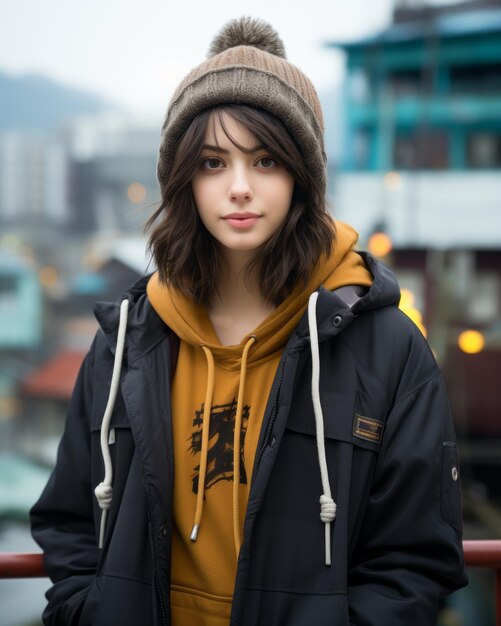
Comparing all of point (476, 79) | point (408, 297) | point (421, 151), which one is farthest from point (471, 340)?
point (476, 79)

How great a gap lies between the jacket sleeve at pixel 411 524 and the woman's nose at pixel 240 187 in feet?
1.10

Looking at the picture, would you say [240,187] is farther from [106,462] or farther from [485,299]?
[485,299]

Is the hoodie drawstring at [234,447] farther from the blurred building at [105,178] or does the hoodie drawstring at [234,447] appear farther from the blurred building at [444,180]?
the blurred building at [444,180]

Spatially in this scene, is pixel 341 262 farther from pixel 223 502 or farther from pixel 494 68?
pixel 494 68

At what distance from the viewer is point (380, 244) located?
709 cm

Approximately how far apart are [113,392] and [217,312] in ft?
0.67

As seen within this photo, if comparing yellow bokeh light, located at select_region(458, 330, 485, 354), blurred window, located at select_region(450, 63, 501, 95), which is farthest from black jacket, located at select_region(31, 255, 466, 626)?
blurred window, located at select_region(450, 63, 501, 95)

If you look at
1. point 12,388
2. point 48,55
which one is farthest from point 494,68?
point 12,388

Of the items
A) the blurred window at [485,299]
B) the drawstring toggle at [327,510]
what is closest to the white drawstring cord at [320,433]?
the drawstring toggle at [327,510]

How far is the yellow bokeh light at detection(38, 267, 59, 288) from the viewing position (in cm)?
663

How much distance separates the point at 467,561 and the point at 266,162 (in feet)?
2.11

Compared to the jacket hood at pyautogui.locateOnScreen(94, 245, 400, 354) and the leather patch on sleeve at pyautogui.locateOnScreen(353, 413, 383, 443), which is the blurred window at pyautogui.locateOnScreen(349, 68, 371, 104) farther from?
the leather patch on sleeve at pyautogui.locateOnScreen(353, 413, 383, 443)

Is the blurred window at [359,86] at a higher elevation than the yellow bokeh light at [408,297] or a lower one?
higher

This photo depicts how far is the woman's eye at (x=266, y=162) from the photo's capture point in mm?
945
